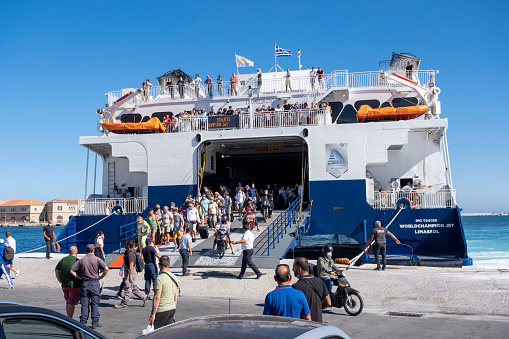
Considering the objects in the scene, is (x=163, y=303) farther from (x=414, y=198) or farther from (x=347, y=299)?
(x=414, y=198)

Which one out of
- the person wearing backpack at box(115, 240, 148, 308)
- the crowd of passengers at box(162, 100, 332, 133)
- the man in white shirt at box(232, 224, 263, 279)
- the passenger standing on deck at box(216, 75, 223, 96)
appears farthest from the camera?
the passenger standing on deck at box(216, 75, 223, 96)

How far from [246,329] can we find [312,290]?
8.19 feet

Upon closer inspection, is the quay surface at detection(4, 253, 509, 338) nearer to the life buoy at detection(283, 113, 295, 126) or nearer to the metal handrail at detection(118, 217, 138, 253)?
the metal handrail at detection(118, 217, 138, 253)

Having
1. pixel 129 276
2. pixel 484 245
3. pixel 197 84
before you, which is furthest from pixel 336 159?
pixel 484 245

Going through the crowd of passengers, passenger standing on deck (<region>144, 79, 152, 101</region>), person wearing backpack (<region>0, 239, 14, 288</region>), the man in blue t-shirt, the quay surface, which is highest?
passenger standing on deck (<region>144, 79, 152, 101</region>)

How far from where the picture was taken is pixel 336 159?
20.0 meters

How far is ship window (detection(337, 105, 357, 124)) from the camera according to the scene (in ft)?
76.4

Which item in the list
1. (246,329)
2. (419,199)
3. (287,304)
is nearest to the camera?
(246,329)

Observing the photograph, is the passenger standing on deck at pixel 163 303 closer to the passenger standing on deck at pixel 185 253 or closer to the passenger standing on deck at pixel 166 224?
the passenger standing on deck at pixel 185 253

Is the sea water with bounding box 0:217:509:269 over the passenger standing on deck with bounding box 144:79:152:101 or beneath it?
beneath

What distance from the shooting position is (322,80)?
2359cm

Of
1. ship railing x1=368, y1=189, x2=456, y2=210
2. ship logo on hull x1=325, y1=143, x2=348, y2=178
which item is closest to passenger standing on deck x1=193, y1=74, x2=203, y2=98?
ship logo on hull x1=325, y1=143, x2=348, y2=178

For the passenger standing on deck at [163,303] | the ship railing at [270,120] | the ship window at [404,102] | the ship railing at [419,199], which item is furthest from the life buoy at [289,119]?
the passenger standing on deck at [163,303]

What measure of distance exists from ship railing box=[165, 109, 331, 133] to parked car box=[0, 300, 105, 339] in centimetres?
1710
